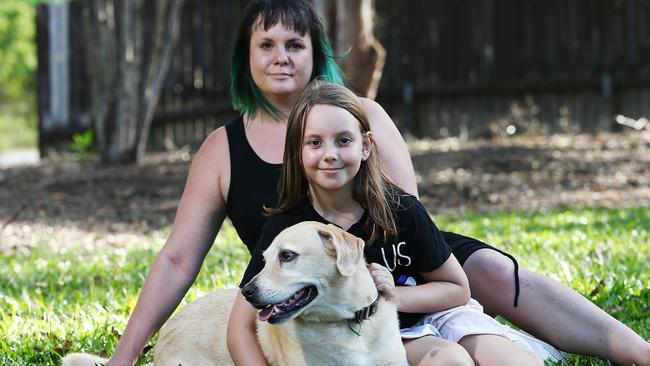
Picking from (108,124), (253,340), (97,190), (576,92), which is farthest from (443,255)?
(576,92)

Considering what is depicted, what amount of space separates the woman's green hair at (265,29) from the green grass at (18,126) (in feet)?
76.4

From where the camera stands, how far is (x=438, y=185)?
10.7 meters

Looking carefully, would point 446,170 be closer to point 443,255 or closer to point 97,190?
point 97,190

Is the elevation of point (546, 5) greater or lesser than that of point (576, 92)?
greater

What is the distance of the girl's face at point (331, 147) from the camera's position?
12.2 feet

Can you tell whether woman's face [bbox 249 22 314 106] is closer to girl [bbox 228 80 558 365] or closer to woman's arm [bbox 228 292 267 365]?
girl [bbox 228 80 558 365]

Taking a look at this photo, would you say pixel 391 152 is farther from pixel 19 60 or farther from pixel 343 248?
pixel 19 60

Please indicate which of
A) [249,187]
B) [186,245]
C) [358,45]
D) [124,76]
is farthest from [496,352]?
[124,76]

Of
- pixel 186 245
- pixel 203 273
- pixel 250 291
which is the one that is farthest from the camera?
pixel 203 273

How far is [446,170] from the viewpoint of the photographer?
11281mm

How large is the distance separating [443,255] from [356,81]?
6843 mm

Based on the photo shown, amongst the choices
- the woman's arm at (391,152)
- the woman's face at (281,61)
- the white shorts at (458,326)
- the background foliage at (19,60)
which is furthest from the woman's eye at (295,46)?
the background foliage at (19,60)

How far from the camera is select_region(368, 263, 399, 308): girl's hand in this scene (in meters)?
3.63

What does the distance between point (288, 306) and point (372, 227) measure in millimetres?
578
